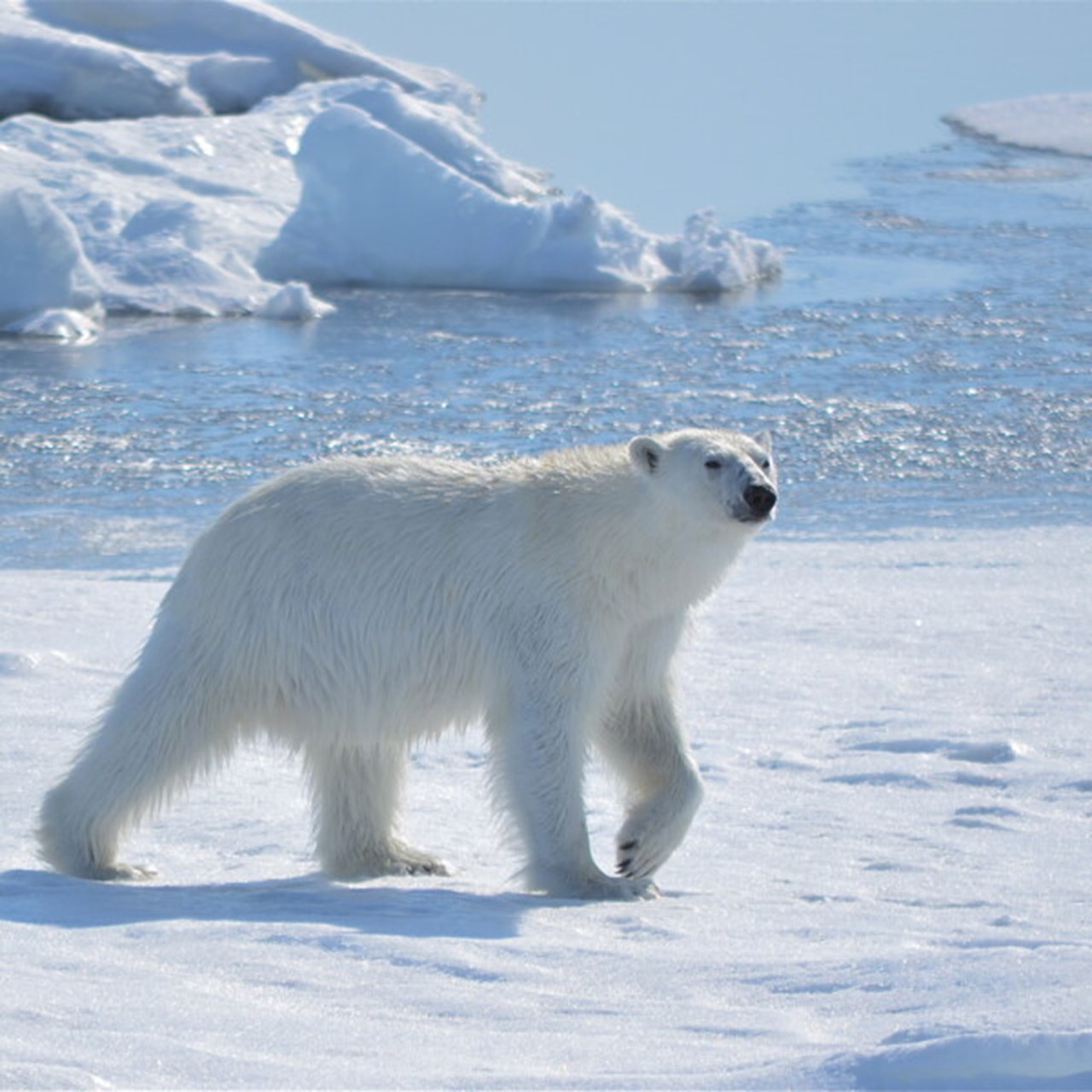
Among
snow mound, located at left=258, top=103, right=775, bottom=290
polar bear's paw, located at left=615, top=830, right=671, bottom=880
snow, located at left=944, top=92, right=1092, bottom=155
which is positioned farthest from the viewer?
snow, located at left=944, top=92, right=1092, bottom=155

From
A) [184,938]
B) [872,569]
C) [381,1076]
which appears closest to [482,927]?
[184,938]

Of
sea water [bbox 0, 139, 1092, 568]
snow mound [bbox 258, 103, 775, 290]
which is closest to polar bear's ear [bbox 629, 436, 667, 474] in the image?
sea water [bbox 0, 139, 1092, 568]

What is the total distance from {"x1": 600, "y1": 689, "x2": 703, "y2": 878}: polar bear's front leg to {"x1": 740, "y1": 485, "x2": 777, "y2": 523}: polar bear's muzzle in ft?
1.78

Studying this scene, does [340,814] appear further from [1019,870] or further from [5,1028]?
[5,1028]

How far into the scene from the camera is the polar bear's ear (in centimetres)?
430

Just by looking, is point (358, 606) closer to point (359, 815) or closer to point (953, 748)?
point (359, 815)

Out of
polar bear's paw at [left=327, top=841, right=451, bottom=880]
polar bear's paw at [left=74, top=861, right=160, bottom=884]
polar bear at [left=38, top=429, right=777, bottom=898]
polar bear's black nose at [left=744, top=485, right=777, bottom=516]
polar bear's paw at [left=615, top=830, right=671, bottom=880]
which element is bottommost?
polar bear's paw at [left=327, top=841, right=451, bottom=880]

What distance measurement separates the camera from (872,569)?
8.52 metres

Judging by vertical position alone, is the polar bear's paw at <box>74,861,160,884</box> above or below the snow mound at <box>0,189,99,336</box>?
above

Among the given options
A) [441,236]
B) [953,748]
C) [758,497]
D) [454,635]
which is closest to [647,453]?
[758,497]

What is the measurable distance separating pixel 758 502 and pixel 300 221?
13508 millimetres

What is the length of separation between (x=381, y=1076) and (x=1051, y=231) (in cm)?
1758

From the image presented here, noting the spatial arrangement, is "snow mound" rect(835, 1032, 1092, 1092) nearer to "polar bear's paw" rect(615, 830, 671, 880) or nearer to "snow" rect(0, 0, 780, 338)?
"polar bear's paw" rect(615, 830, 671, 880)

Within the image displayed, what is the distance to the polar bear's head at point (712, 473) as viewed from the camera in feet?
13.6
